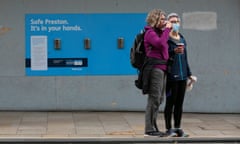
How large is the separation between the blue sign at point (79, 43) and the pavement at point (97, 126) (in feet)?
3.04

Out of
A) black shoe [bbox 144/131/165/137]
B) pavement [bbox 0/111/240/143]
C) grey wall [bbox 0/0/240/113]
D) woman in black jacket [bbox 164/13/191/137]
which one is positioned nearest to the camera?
woman in black jacket [bbox 164/13/191/137]

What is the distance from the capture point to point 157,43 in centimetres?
832

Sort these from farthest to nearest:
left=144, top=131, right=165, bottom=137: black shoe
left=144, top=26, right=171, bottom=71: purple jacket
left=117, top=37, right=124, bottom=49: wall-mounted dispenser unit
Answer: left=117, top=37, right=124, bottom=49: wall-mounted dispenser unit → left=144, top=131, right=165, bottom=137: black shoe → left=144, top=26, right=171, bottom=71: purple jacket

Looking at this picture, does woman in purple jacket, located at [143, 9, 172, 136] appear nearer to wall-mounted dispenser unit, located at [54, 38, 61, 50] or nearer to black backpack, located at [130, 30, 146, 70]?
black backpack, located at [130, 30, 146, 70]

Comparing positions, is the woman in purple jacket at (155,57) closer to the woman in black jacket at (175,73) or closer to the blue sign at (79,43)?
the woman in black jacket at (175,73)

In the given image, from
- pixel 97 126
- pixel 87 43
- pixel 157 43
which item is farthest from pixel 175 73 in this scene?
pixel 87 43

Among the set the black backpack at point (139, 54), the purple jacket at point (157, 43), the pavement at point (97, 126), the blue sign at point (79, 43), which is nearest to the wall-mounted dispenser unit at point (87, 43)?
the blue sign at point (79, 43)

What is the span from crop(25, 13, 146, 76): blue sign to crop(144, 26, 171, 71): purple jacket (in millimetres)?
3039

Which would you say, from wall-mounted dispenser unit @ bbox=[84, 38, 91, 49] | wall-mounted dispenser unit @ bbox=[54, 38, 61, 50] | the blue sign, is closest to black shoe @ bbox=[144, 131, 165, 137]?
the blue sign

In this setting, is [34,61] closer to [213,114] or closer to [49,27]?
[49,27]

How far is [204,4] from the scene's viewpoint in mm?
11625

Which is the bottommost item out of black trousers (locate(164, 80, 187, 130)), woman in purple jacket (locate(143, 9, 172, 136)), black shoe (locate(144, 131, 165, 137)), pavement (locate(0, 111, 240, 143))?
pavement (locate(0, 111, 240, 143))

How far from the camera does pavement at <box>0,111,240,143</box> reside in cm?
884

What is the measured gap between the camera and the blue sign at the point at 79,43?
1141 cm
